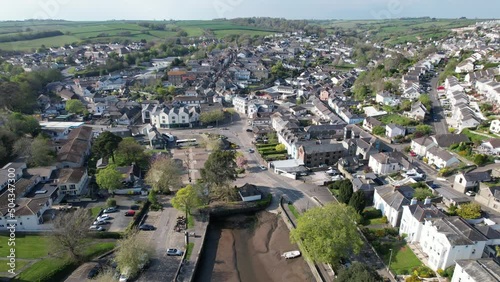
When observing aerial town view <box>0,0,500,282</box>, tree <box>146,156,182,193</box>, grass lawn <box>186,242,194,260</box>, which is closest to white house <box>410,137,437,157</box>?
aerial town view <box>0,0,500,282</box>

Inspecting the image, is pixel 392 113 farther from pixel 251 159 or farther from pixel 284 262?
pixel 284 262

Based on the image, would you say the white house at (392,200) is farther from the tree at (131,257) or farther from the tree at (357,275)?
the tree at (131,257)

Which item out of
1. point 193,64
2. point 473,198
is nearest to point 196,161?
point 473,198

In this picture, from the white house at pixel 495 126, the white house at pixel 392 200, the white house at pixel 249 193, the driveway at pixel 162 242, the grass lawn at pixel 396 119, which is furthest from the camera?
the grass lawn at pixel 396 119

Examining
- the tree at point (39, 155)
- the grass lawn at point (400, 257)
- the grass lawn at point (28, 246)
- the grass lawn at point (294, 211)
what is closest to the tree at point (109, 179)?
the grass lawn at point (28, 246)

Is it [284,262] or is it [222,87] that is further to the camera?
[222,87]

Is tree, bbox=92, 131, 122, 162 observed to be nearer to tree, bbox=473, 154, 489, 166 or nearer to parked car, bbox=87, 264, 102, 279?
parked car, bbox=87, 264, 102, 279

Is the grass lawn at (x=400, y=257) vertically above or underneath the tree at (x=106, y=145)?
underneath
